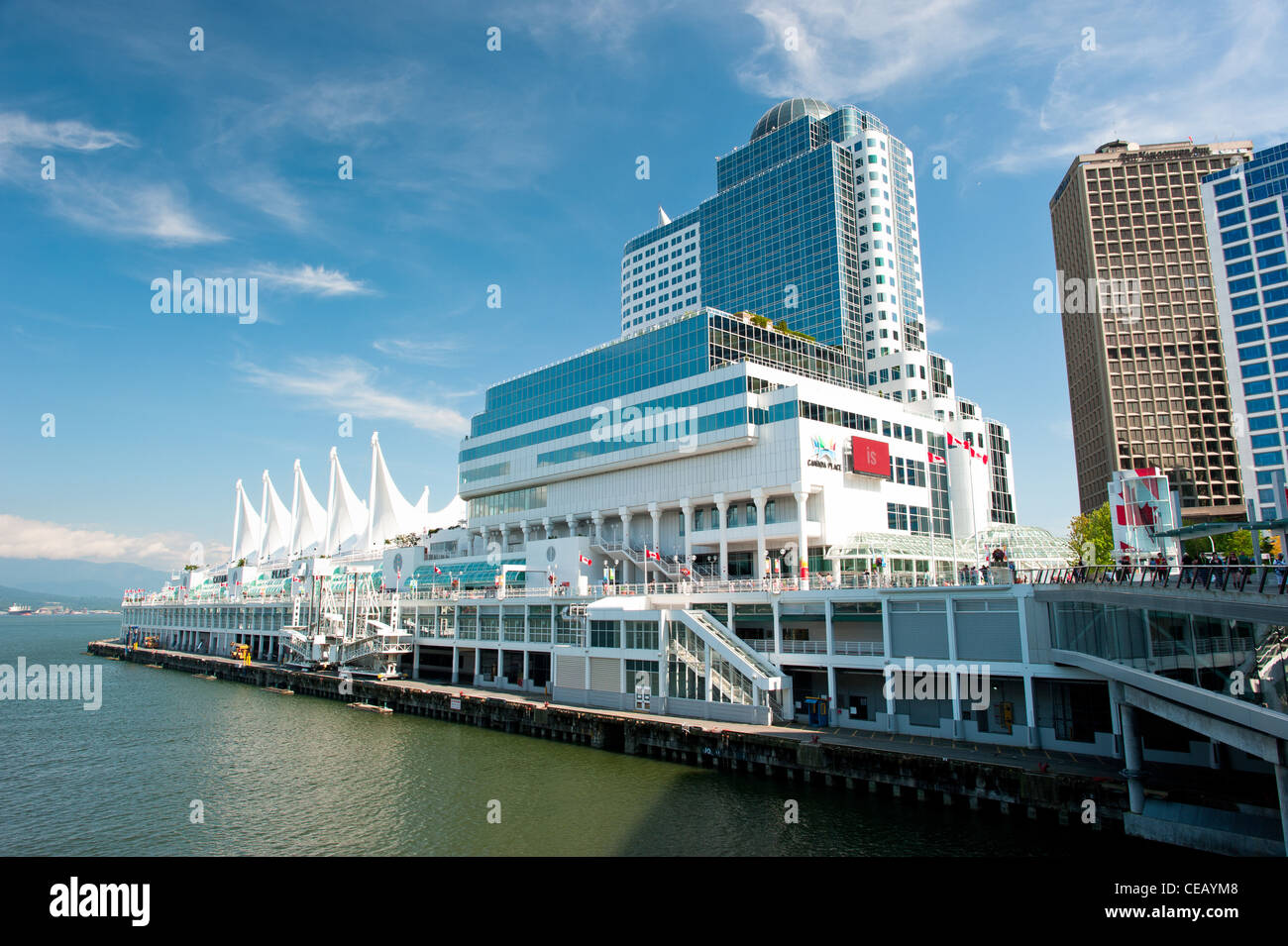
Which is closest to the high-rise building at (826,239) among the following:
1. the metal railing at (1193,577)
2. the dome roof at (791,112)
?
the dome roof at (791,112)

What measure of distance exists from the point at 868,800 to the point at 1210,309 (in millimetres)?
152101

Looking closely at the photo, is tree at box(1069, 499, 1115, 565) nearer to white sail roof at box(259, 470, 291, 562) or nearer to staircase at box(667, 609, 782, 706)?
staircase at box(667, 609, 782, 706)

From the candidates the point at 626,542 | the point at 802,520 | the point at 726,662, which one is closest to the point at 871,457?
the point at 802,520

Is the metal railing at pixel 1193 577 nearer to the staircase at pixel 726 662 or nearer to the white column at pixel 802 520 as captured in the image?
the staircase at pixel 726 662

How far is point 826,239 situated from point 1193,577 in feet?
292

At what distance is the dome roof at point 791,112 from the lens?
390 ft

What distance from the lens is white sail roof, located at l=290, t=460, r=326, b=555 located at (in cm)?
15038

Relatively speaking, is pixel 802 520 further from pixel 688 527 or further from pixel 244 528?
pixel 244 528

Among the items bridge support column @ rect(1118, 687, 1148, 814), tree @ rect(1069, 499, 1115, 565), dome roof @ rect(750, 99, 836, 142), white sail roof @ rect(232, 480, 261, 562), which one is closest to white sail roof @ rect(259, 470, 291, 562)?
white sail roof @ rect(232, 480, 261, 562)

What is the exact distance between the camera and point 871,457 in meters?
66.9

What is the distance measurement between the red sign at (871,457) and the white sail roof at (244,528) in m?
150

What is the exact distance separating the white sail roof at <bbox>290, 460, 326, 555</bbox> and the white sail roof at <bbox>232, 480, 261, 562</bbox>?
27967 mm
